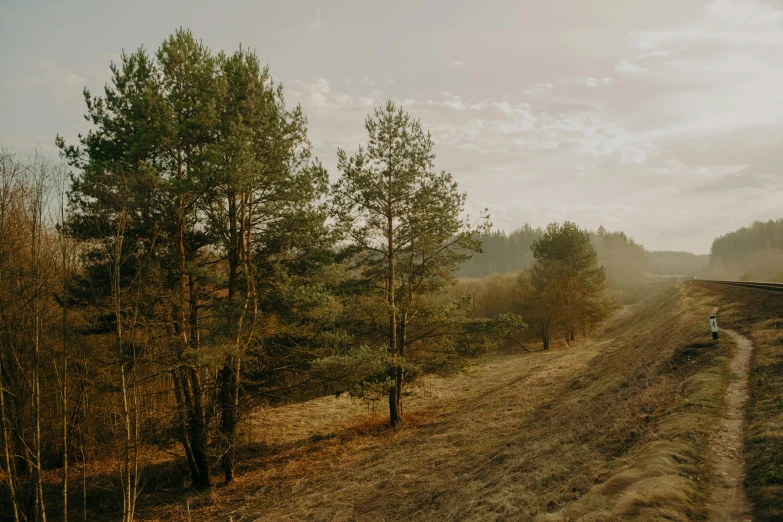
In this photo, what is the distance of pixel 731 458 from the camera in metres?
6.82

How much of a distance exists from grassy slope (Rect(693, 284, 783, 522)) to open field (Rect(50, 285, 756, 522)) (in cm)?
56

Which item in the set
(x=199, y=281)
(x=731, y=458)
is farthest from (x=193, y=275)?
(x=731, y=458)

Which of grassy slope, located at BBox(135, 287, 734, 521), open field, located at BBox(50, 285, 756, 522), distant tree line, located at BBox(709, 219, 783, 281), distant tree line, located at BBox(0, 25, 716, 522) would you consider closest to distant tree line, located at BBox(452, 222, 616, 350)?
open field, located at BBox(50, 285, 756, 522)

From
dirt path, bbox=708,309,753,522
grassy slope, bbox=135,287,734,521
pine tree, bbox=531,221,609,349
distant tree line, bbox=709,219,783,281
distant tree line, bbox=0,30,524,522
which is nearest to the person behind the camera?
dirt path, bbox=708,309,753,522

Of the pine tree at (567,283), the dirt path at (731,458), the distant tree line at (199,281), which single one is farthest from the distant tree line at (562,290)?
the dirt path at (731,458)

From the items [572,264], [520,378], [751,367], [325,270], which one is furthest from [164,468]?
[572,264]

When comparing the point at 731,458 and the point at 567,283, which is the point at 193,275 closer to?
the point at 731,458

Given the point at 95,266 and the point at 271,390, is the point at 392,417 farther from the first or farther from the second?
the point at 95,266

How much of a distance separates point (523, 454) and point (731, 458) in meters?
4.51

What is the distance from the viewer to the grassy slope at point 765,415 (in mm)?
5652

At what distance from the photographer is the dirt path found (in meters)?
5.61

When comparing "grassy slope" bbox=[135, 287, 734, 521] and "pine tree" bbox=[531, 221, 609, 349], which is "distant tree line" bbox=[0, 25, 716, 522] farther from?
"pine tree" bbox=[531, 221, 609, 349]

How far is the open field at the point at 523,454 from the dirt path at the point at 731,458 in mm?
157

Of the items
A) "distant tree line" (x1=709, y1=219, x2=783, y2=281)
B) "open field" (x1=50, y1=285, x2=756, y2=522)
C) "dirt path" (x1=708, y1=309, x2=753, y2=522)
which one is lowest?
"open field" (x1=50, y1=285, x2=756, y2=522)
